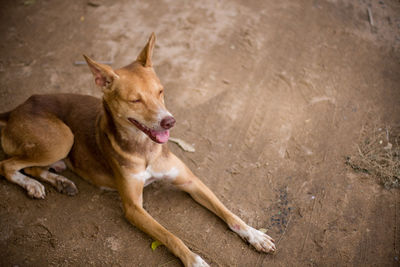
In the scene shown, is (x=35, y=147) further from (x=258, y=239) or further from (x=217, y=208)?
(x=258, y=239)

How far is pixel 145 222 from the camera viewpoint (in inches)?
137

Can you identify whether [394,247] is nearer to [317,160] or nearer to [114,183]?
[317,160]

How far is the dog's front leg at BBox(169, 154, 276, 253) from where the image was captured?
348 centimetres

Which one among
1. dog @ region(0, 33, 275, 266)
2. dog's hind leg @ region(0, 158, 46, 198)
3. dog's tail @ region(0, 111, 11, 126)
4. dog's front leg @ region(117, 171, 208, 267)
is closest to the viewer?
dog @ region(0, 33, 275, 266)

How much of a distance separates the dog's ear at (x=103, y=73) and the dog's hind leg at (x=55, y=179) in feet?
5.09

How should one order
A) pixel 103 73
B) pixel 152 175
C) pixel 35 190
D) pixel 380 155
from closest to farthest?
pixel 103 73 < pixel 152 175 < pixel 35 190 < pixel 380 155

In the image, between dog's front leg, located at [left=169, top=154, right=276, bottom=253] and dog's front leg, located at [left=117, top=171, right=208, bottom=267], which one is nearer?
dog's front leg, located at [left=117, top=171, right=208, bottom=267]

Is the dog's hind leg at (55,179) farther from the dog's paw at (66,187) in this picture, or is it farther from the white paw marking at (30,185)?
the white paw marking at (30,185)

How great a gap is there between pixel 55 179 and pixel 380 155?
438 centimetres

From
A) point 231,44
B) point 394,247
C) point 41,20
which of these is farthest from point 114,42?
point 394,247

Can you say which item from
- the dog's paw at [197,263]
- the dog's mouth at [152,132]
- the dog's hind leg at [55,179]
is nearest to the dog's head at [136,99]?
the dog's mouth at [152,132]

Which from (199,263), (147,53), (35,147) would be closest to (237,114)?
(147,53)

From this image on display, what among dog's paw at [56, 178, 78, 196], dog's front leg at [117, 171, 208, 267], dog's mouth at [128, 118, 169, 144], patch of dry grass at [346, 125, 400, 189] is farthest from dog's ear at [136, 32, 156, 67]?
patch of dry grass at [346, 125, 400, 189]

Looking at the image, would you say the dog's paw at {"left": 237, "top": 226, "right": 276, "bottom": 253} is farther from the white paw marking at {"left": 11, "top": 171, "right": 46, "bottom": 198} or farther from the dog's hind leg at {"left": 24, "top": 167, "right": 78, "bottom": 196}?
the white paw marking at {"left": 11, "top": 171, "right": 46, "bottom": 198}
